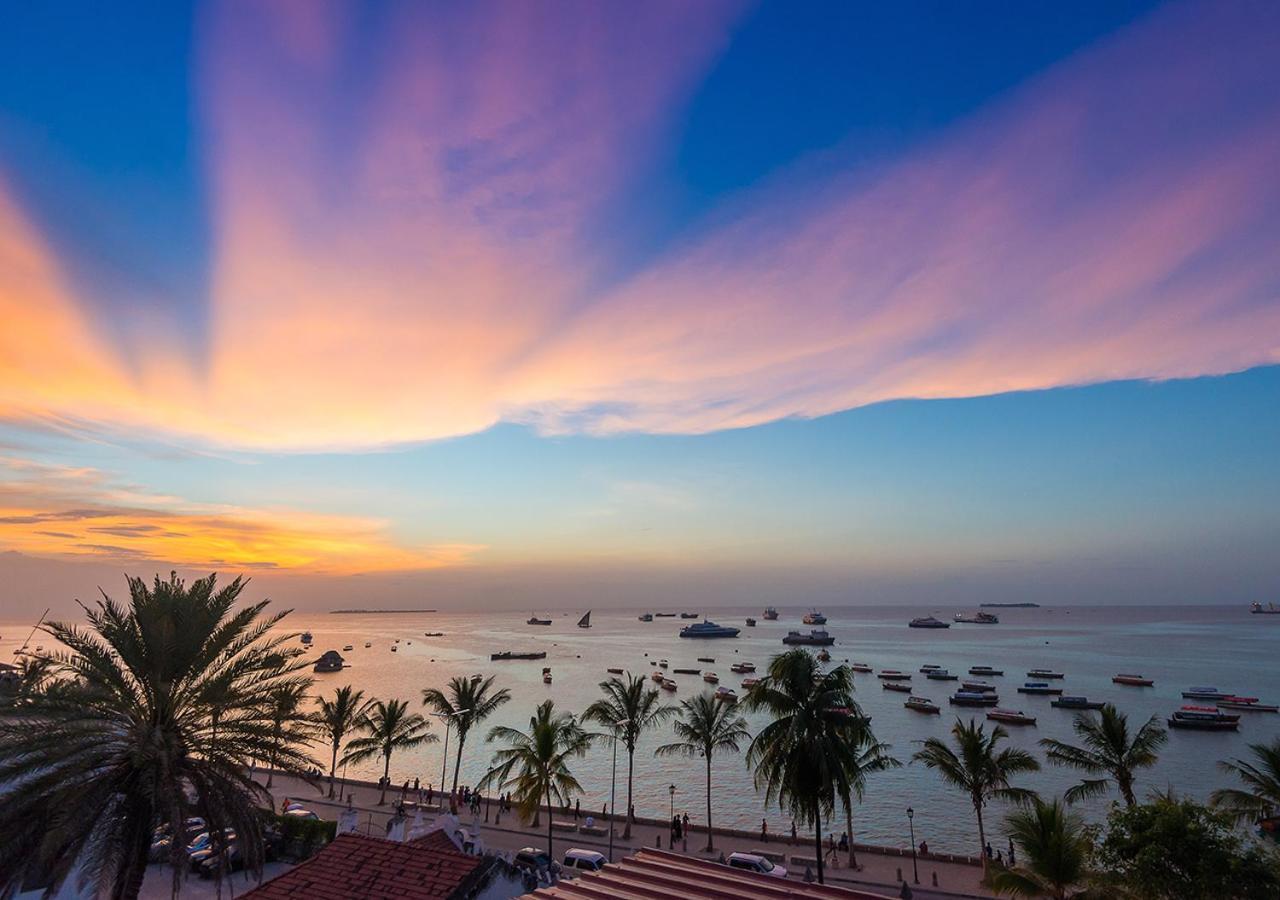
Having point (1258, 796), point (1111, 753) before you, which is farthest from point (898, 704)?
point (1258, 796)

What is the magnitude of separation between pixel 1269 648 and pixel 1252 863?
24853 centimetres

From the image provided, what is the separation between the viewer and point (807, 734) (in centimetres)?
2195

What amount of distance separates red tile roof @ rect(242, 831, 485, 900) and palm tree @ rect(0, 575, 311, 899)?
4.33 feet

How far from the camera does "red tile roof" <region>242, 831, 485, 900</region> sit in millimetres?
16297

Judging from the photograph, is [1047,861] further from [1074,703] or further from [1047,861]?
[1074,703]

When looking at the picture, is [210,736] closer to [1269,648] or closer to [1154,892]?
[1154,892]

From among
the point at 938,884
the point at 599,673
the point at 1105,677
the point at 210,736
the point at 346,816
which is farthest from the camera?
the point at 599,673

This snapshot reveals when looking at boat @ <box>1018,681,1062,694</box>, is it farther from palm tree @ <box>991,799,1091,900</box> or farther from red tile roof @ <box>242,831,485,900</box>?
red tile roof @ <box>242,831,485,900</box>

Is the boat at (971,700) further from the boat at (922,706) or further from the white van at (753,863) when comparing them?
the white van at (753,863)

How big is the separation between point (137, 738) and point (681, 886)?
45.3ft

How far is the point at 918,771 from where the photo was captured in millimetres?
63469

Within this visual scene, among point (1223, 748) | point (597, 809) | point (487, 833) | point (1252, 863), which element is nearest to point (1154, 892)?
point (1252, 863)

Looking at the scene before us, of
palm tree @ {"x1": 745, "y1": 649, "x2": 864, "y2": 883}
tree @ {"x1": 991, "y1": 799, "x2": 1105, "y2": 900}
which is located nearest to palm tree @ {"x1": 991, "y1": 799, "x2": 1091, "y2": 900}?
tree @ {"x1": 991, "y1": 799, "x2": 1105, "y2": 900}

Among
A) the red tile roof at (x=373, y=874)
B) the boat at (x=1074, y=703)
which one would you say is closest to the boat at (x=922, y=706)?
the boat at (x=1074, y=703)
